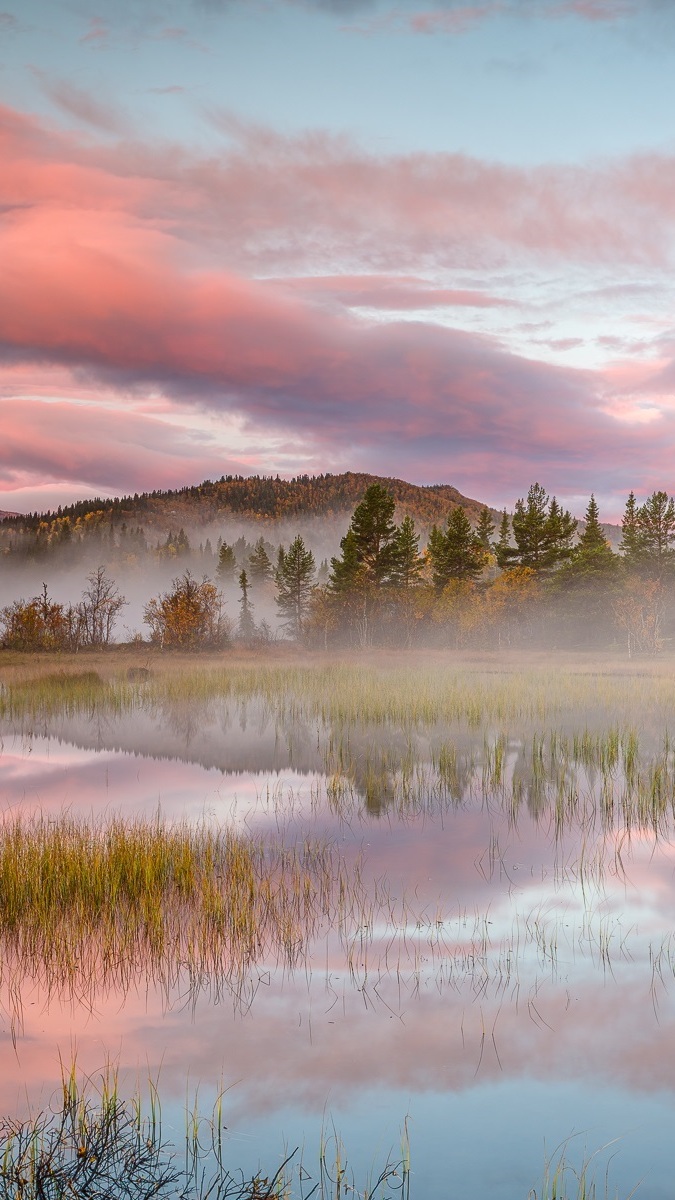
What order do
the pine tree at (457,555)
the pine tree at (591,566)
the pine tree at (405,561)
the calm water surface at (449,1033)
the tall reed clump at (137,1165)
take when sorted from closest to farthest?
1. the tall reed clump at (137,1165)
2. the calm water surface at (449,1033)
3. the pine tree at (591,566)
4. the pine tree at (405,561)
5. the pine tree at (457,555)

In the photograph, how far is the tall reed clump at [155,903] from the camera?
21.5 feet

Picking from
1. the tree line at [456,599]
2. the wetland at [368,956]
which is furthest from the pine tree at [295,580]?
the wetland at [368,956]

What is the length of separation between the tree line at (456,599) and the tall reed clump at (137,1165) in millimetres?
47512

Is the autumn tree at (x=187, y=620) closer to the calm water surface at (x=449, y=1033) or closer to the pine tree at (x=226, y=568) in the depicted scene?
the calm water surface at (x=449, y=1033)

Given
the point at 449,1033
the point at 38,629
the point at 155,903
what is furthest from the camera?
the point at 38,629

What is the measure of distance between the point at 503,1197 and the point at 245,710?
22757 millimetres

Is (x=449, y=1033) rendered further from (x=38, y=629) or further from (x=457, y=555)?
(x=457, y=555)

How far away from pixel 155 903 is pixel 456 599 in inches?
2574

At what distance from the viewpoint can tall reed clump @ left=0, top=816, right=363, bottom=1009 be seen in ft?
21.5

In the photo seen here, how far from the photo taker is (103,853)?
9.08m

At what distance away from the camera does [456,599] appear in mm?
72125

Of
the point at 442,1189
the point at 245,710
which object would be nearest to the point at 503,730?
the point at 245,710

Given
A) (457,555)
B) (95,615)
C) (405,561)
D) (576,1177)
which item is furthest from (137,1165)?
(457,555)

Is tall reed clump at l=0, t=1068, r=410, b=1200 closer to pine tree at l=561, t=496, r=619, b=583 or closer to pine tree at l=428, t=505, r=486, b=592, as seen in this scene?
pine tree at l=561, t=496, r=619, b=583
